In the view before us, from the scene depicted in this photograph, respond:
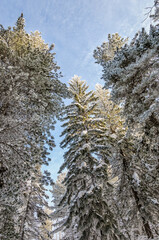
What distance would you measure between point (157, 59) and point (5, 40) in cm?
663

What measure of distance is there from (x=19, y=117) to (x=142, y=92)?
488cm

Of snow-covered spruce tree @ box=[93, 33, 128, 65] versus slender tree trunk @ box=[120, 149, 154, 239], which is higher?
snow-covered spruce tree @ box=[93, 33, 128, 65]

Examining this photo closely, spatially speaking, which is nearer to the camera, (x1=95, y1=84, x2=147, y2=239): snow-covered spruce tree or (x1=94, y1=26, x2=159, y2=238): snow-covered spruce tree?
(x1=94, y1=26, x2=159, y2=238): snow-covered spruce tree

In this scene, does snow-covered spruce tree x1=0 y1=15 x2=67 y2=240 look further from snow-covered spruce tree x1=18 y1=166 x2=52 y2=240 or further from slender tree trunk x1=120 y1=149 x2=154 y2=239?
slender tree trunk x1=120 y1=149 x2=154 y2=239

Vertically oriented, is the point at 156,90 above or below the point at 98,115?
below

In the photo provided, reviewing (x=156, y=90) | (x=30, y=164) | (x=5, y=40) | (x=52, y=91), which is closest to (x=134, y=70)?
(x=156, y=90)

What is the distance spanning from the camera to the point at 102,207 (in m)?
5.75

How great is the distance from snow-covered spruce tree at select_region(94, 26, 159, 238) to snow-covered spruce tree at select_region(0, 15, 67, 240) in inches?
122

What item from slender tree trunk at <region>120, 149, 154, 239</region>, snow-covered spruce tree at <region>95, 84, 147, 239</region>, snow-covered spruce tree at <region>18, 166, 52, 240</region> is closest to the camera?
slender tree trunk at <region>120, 149, 154, 239</region>

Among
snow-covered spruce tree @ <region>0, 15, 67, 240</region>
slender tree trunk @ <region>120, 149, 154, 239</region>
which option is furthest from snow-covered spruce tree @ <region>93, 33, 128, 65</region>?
slender tree trunk @ <region>120, 149, 154, 239</region>

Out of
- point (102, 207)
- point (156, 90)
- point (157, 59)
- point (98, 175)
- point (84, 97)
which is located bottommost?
point (102, 207)

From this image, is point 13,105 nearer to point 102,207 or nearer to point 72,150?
point 72,150

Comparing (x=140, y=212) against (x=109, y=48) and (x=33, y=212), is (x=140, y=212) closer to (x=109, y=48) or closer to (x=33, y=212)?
(x=33, y=212)

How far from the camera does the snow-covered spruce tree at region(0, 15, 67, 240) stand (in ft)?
A: 15.9
